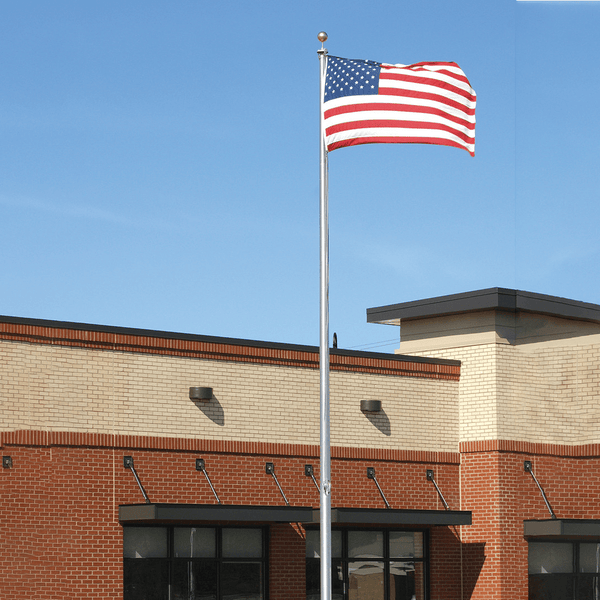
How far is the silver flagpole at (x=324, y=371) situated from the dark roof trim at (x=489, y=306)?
9484 millimetres

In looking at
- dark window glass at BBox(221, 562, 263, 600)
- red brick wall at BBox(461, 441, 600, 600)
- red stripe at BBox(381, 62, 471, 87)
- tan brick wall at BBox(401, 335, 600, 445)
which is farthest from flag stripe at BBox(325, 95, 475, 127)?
red brick wall at BBox(461, 441, 600, 600)

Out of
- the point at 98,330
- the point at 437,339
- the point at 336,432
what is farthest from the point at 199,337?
the point at 437,339

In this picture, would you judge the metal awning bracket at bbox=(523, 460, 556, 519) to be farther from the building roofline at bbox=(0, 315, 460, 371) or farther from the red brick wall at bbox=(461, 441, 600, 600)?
the building roofline at bbox=(0, 315, 460, 371)

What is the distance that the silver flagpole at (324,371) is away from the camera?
52.5ft

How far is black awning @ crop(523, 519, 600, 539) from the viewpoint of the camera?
82.1 ft

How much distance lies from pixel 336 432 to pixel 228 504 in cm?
339

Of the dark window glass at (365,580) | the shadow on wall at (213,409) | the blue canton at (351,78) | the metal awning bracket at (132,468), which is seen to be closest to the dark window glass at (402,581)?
the dark window glass at (365,580)

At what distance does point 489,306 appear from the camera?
86.7ft

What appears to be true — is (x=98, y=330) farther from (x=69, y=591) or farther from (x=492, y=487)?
(x=492, y=487)

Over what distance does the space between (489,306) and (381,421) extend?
381cm

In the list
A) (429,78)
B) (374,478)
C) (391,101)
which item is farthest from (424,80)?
(374,478)

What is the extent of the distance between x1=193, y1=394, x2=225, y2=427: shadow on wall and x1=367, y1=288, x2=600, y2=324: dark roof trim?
22.7ft

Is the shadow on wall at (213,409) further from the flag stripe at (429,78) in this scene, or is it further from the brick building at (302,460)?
the flag stripe at (429,78)

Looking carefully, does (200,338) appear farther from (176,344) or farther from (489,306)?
(489,306)
